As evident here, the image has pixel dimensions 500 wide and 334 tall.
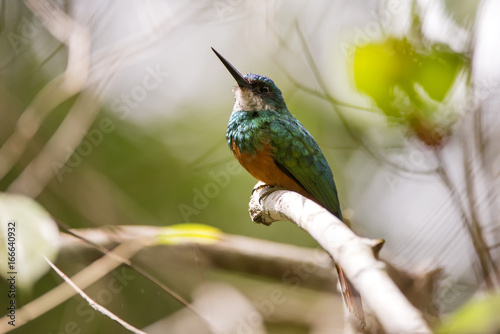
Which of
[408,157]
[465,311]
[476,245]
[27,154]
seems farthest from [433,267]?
[27,154]

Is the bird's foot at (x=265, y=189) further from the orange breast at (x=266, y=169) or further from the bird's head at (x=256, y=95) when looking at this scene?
the bird's head at (x=256, y=95)

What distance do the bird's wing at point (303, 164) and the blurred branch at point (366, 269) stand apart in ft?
4.15

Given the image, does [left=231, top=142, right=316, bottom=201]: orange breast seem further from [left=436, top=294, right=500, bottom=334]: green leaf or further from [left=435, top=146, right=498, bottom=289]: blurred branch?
[left=436, top=294, right=500, bottom=334]: green leaf

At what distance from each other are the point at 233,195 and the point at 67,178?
1932 mm

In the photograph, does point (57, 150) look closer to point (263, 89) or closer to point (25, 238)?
point (263, 89)

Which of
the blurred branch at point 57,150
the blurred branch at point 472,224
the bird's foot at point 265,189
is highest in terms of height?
the blurred branch at point 57,150

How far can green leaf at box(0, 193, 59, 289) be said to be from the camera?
1486mm

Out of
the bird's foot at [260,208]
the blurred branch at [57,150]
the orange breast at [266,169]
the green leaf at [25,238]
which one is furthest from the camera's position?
the blurred branch at [57,150]

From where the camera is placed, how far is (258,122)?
119 inches

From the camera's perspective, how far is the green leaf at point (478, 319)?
0.62 meters

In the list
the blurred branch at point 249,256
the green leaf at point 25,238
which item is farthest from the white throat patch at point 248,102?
the green leaf at point 25,238

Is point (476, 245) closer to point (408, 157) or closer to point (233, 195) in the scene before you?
point (408, 157)

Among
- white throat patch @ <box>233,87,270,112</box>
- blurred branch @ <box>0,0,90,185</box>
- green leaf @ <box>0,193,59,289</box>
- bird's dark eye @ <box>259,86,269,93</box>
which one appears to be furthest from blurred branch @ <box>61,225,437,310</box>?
green leaf @ <box>0,193,59,289</box>

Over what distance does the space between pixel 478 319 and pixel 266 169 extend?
2.20 m
